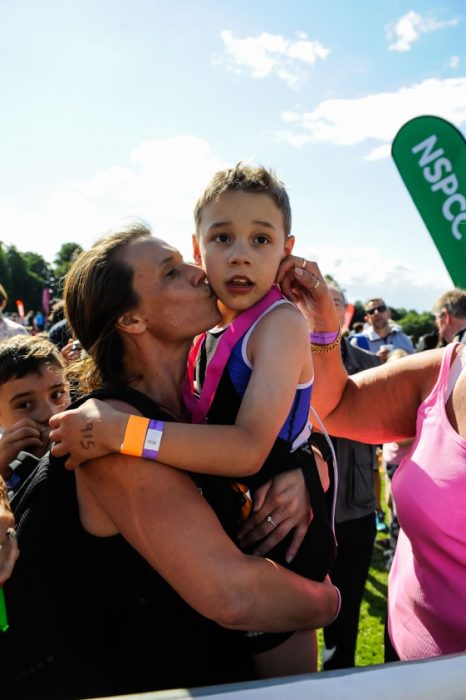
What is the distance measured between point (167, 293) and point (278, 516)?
77 centimetres

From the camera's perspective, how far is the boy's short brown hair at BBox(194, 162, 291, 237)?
2.02 metres

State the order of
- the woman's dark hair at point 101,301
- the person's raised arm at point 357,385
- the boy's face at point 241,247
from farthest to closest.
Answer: the person's raised arm at point 357,385 → the boy's face at point 241,247 → the woman's dark hair at point 101,301

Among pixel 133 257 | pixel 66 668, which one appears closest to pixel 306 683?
pixel 66 668

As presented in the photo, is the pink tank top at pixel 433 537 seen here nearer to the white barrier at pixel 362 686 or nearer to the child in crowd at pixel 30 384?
the white barrier at pixel 362 686

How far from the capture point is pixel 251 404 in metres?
1.61

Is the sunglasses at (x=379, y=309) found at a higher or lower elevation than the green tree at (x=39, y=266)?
lower

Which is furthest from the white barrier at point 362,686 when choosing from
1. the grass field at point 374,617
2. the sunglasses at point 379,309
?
the sunglasses at point 379,309

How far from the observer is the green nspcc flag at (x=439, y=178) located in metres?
3.08

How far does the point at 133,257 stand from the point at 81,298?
0.22 m

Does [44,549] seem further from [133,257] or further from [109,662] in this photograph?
[133,257]

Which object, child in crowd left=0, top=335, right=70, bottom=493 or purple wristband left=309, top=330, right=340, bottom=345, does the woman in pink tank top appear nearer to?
purple wristband left=309, top=330, right=340, bottom=345

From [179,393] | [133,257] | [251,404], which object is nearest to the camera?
[251,404]

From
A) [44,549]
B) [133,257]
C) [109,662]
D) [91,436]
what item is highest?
[133,257]

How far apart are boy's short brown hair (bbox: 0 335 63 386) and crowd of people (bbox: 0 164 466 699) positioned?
0.47m
